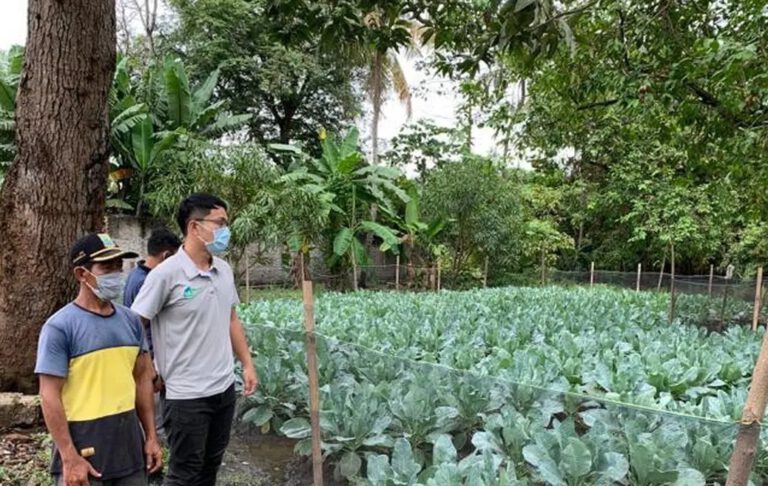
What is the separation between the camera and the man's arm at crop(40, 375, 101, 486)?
7.68 ft

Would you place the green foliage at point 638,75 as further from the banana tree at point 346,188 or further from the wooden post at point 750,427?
the banana tree at point 346,188

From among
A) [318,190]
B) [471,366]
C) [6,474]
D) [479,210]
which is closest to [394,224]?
[479,210]

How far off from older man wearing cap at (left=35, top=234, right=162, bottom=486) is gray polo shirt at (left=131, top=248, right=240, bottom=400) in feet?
1.10

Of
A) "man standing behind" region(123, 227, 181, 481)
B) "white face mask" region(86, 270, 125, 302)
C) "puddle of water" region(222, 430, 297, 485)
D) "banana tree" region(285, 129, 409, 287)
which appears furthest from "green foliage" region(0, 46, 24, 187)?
"white face mask" region(86, 270, 125, 302)

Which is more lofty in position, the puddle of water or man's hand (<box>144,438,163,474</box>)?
man's hand (<box>144,438,163,474</box>)

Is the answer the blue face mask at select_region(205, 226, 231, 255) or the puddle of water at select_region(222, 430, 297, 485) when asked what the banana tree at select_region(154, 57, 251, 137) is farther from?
the blue face mask at select_region(205, 226, 231, 255)

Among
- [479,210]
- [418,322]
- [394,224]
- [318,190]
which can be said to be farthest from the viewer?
[394,224]

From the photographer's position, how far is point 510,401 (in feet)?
10.7

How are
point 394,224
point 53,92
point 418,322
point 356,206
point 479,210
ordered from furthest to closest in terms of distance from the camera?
point 394,224 < point 479,210 < point 356,206 < point 418,322 < point 53,92

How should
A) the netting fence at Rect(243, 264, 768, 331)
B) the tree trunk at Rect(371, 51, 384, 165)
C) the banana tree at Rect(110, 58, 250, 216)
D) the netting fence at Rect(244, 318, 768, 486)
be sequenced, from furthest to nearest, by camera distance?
the tree trunk at Rect(371, 51, 384, 165), the banana tree at Rect(110, 58, 250, 216), the netting fence at Rect(243, 264, 768, 331), the netting fence at Rect(244, 318, 768, 486)

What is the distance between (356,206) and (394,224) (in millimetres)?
2738

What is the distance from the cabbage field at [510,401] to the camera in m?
2.65

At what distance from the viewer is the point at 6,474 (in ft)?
12.3

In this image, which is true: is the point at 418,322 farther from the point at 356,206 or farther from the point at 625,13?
the point at 356,206
